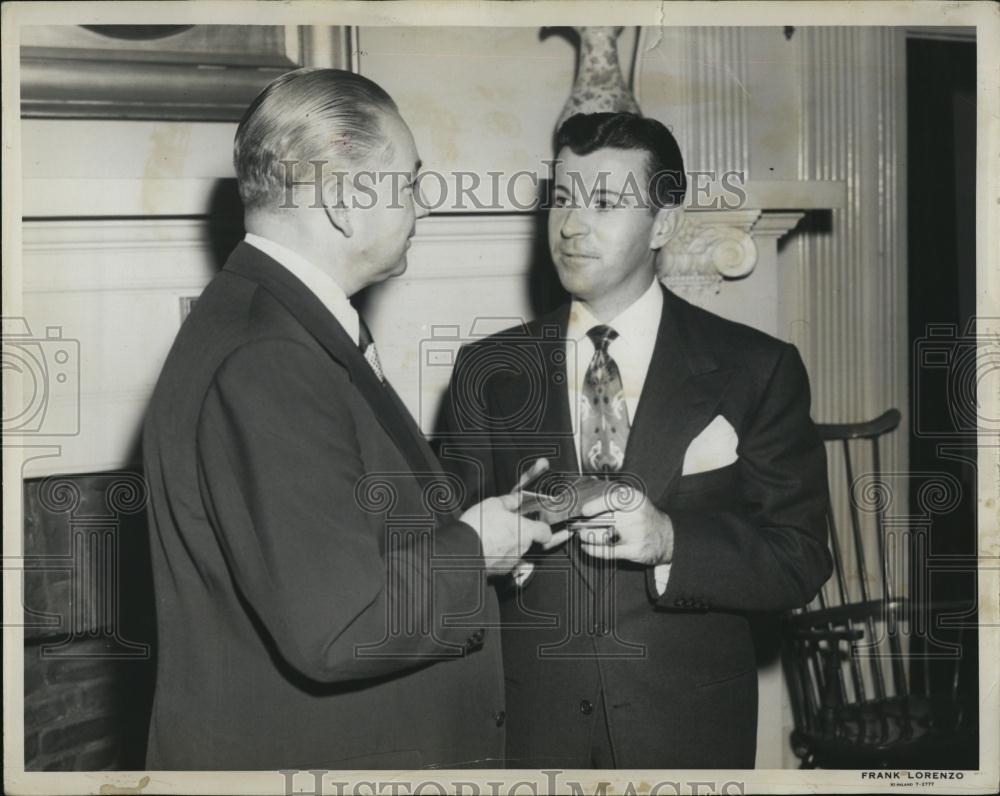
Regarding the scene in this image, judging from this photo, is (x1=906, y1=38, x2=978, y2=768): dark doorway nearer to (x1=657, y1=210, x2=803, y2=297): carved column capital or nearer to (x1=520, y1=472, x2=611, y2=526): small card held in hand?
(x1=657, y1=210, x2=803, y2=297): carved column capital

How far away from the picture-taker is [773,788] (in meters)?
2.18

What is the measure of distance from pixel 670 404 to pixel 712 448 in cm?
11

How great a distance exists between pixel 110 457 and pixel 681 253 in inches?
48.4

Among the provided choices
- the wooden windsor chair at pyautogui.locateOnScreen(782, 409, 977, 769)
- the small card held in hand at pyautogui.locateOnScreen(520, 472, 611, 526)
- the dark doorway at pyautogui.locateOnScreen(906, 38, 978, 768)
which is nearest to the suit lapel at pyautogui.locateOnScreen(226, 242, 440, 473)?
the small card held in hand at pyautogui.locateOnScreen(520, 472, 611, 526)

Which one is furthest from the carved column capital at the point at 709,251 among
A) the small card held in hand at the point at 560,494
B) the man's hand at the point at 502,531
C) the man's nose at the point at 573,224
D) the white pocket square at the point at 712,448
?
the man's hand at the point at 502,531

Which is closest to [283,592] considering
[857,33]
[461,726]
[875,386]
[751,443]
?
[461,726]

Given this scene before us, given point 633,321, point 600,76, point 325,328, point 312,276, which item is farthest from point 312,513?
point 600,76

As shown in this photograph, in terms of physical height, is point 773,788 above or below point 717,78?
below

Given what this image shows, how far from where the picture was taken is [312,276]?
6.28ft

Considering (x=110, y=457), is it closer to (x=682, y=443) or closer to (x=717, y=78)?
(x=682, y=443)

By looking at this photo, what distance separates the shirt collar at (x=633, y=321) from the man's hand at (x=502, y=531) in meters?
0.37

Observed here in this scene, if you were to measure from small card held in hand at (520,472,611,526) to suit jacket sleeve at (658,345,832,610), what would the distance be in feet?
0.50

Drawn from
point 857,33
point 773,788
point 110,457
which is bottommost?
point 773,788

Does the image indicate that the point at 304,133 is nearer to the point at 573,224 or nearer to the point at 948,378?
the point at 573,224
